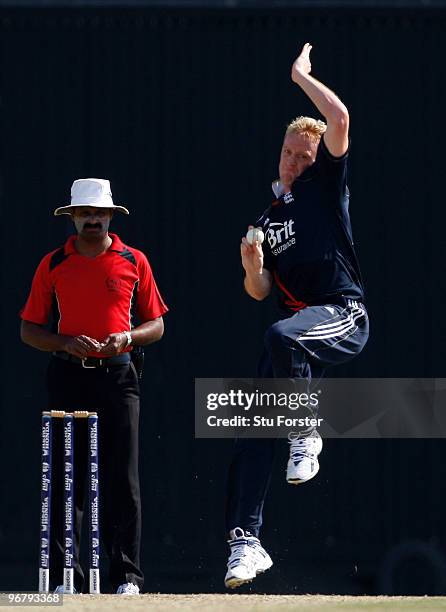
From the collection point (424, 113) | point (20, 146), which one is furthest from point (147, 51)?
point (424, 113)

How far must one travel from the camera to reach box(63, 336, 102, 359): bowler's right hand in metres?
7.92

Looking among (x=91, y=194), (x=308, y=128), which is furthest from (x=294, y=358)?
(x=91, y=194)

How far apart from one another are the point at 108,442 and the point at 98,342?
543 mm

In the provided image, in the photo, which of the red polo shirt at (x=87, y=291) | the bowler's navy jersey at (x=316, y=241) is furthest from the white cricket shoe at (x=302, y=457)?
the red polo shirt at (x=87, y=291)

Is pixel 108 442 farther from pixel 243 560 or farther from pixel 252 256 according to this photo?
pixel 252 256

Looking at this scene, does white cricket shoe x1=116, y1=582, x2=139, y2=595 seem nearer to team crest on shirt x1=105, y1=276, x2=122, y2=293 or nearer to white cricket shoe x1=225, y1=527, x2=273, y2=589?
white cricket shoe x1=225, y1=527, x2=273, y2=589

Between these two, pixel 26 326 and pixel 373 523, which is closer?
pixel 26 326

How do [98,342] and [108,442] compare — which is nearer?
[98,342]

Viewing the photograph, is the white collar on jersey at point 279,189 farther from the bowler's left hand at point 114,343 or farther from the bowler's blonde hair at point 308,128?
the bowler's left hand at point 114,343

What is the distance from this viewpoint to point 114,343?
7.97 metres

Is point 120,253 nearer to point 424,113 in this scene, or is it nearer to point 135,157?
point 135,157

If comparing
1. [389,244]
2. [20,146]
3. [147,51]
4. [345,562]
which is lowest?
[345,562]

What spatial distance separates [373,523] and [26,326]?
312 centimetres

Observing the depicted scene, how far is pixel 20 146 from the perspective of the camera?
1025 cm
